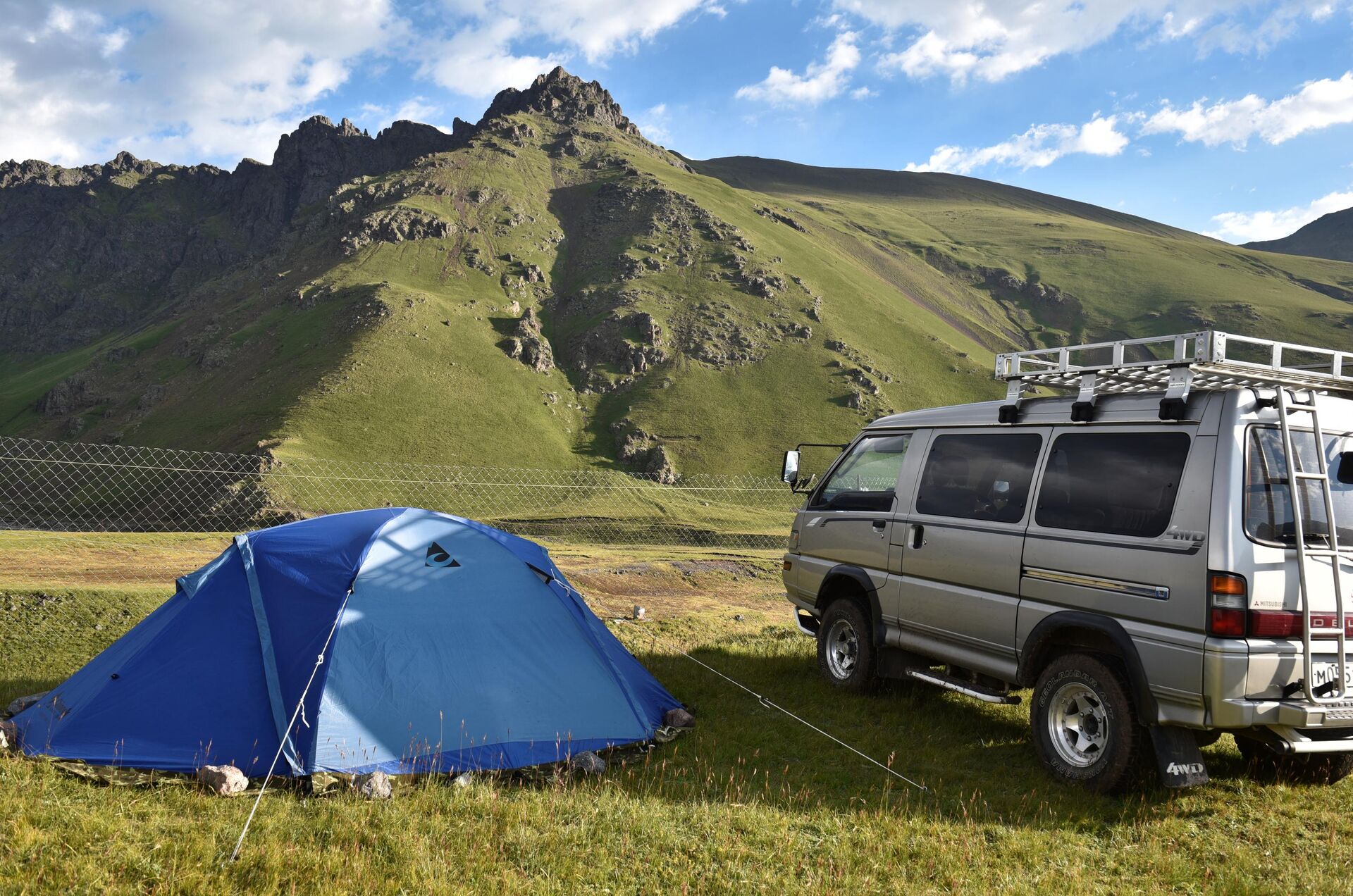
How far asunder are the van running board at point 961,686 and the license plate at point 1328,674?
7.65 ft

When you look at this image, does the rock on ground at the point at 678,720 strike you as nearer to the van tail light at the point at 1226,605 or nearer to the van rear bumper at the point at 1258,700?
the van rear bumper at the point at 1258,700

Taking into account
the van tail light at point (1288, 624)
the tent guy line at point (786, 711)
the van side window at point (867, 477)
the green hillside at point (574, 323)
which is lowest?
the tent guy line at point (786, 711)

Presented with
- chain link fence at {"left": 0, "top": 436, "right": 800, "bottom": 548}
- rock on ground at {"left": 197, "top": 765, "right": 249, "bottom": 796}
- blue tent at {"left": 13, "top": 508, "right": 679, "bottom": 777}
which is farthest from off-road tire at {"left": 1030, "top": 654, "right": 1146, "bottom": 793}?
chain link fence at {"left": 0, "top": 436, "right": 800, "bottom": 548}

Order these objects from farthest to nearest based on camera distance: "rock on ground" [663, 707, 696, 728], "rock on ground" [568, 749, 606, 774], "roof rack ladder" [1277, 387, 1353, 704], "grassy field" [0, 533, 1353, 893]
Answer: "rock on ground" [663, 707, 696, 728], "rock on ground" [568, 749, 606, 774], "roof rack ladder" [1277, 387, 1353, 704], "grassy field" [0, 533, 1353, 893]

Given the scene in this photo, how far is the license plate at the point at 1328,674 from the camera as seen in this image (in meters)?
5.91

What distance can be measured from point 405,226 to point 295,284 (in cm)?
2061

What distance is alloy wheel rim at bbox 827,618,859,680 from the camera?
32.8 feet

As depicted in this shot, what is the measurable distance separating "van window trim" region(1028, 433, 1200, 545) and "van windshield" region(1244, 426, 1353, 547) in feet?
1.28

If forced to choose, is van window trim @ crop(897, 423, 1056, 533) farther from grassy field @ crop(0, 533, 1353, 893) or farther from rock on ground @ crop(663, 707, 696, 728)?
rock on ground @ crop(663, 707, 696, 728)

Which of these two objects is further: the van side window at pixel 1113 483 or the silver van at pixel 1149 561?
the van side window at pixel 1113 483

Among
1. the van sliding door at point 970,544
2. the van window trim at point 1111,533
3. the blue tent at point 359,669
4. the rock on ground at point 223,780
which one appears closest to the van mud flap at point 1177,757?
the van sliding door at point 970,544

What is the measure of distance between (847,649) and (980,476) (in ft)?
9.93

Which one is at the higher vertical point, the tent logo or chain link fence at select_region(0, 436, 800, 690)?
the tent logo

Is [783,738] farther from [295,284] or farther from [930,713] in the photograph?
[295,284]
